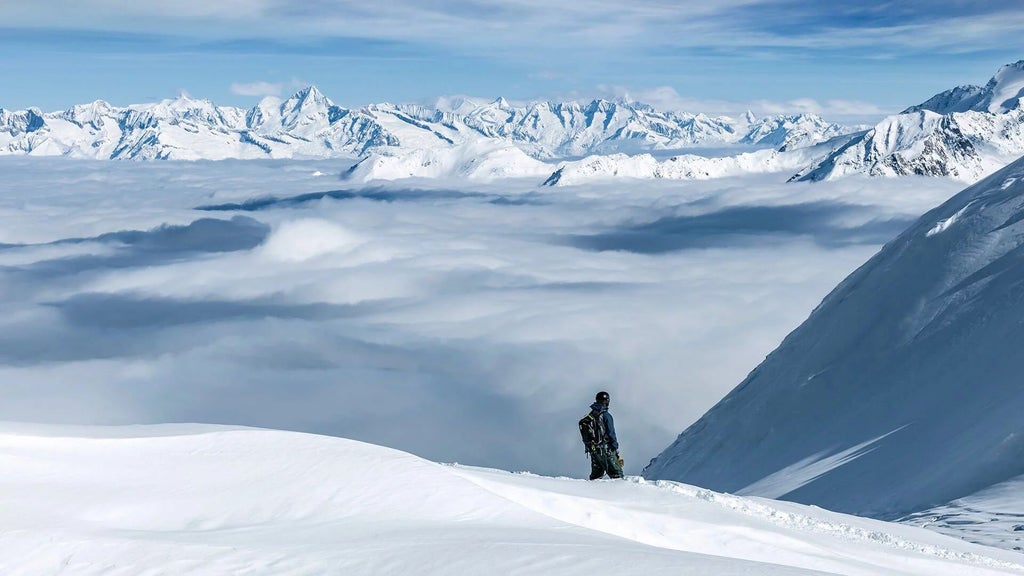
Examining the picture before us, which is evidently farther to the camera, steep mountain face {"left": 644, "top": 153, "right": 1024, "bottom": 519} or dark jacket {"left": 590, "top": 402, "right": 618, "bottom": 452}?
steep mountain face {"left": 644, "top": 153, "right": 1024, "bottom": 519}

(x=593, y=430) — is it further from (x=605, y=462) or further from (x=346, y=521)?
(x=346, y=521)

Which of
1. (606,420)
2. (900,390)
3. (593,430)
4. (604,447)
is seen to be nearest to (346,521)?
(593,430)

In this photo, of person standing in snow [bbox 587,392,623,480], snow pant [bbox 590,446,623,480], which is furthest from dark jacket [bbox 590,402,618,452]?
snow pant [bbox 590,446,623,480]

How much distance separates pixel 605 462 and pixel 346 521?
363 inches

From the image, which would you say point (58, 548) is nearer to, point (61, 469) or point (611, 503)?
point (61, 469)

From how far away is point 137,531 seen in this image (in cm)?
1156

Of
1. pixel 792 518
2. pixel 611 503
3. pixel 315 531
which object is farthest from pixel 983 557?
pixel 315 531

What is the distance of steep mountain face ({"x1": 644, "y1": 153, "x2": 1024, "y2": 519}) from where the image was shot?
28.5m

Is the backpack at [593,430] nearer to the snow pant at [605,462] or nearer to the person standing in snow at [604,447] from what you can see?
the person standing in snow at [604,447]

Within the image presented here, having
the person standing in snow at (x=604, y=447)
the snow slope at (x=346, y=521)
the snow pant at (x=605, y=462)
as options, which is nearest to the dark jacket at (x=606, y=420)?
the person standing in snow at (x=604, y=447)

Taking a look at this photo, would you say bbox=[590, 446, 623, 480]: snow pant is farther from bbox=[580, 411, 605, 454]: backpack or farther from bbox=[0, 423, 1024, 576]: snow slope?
bbox=[0, 423, 1024, 576]: snow slope

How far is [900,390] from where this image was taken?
3856 cm

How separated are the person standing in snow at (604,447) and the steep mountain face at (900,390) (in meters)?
9.62

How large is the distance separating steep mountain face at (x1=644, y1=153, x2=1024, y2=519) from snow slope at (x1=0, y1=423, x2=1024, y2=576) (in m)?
11.0
